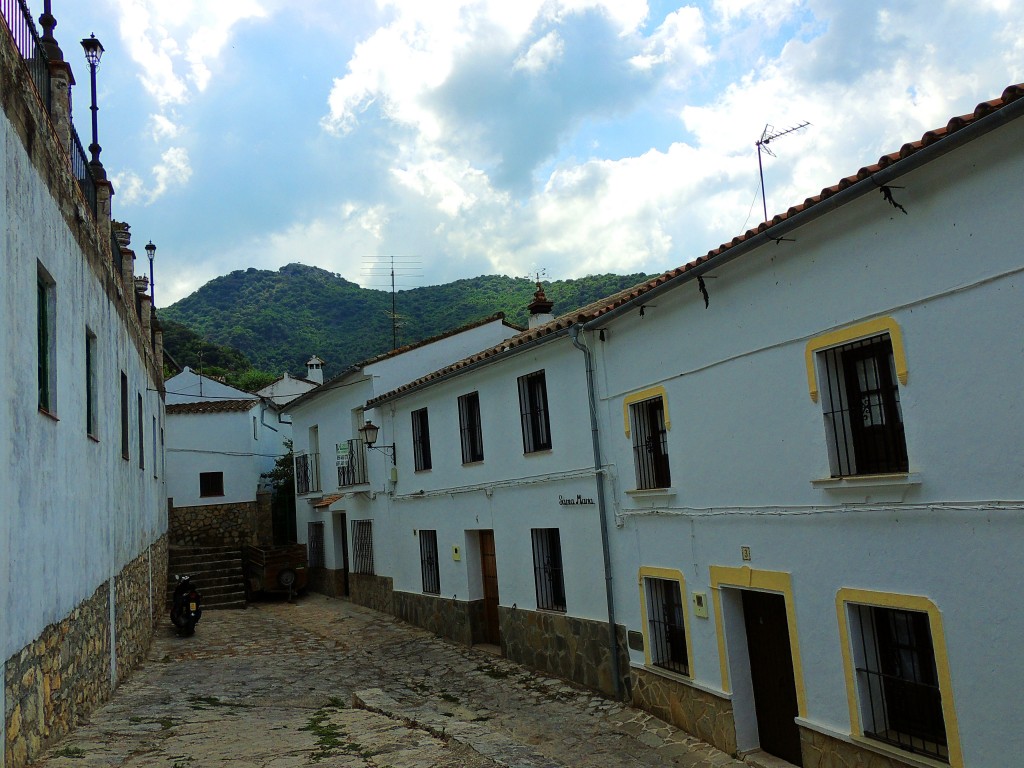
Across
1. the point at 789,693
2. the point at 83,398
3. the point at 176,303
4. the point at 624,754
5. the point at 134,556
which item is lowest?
the point at 624,754

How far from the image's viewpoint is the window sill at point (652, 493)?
9.67m

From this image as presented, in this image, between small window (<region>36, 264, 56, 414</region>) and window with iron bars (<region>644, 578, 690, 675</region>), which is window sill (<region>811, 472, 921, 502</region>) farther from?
small window (<region>36, 264, 56, 414</region>)

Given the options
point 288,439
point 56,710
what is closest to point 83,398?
point 56,710

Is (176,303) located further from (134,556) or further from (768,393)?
(768,393)

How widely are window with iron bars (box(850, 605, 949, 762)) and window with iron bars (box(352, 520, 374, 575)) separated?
14.1 meters

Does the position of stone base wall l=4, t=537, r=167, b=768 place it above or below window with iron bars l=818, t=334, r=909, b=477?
below

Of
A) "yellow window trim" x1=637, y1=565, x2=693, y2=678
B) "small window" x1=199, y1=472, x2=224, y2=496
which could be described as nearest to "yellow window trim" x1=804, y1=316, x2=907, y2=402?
"yellow window trim" x1=637, y1=565, x2=693, y2=678

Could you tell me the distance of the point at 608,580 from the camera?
10922 millimetres

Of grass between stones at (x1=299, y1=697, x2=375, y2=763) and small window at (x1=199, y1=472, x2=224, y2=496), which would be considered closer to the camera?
grass between stones at (x1=299, y1=697, x2=375, y2=763)

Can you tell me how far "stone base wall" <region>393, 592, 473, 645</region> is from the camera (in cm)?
1537

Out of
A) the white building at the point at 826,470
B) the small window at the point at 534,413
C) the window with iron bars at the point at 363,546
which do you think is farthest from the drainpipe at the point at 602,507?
the window with iron bars at the point at 363,546

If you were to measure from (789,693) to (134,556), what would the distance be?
9.73m

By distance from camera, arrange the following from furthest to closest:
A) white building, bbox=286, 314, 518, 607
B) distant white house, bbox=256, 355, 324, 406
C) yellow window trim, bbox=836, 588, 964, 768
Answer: distant white house, bbox=256, 355, 324, 406 < white building, bbox=286, 314, 518, 607 < yellow window trim, bbox=836, 588, 964, 768

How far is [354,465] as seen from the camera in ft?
65.7
